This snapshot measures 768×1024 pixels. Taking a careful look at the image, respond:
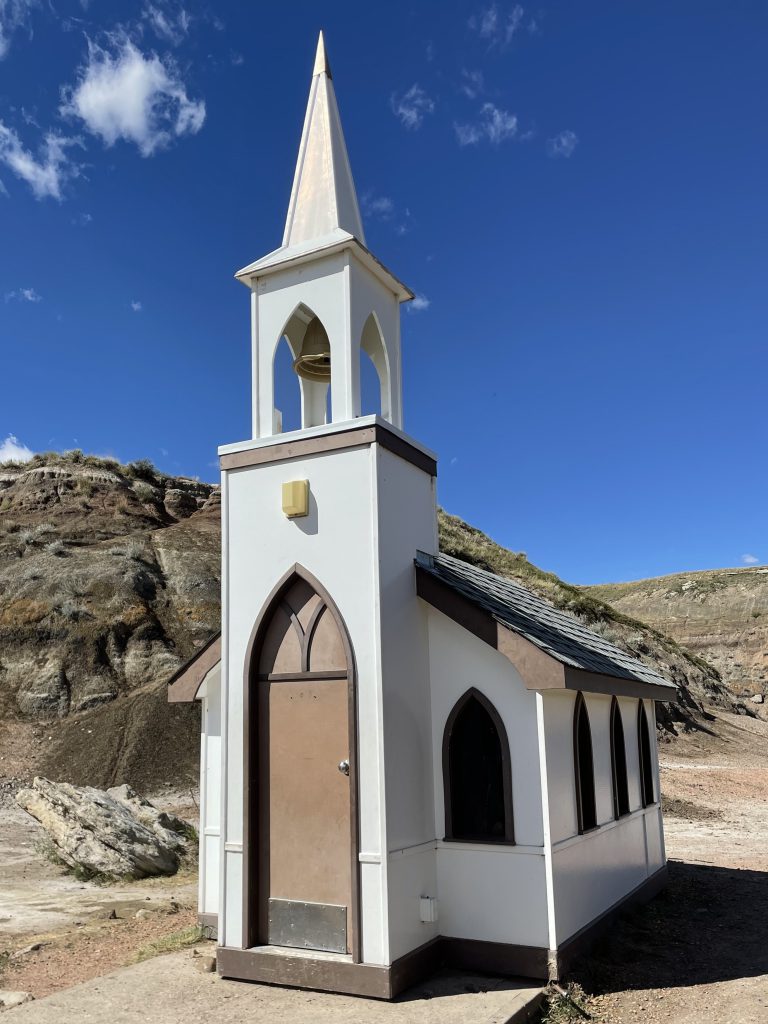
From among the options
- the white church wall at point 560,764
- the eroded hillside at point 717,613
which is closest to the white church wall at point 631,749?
the white church wall at point 560,764

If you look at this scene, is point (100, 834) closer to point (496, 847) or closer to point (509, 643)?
point (496, 847)

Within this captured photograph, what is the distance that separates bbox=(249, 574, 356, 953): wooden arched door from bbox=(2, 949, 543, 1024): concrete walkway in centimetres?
54

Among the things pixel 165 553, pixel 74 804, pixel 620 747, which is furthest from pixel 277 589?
pixel 165 553

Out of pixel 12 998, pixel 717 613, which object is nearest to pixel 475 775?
pixel 12 998

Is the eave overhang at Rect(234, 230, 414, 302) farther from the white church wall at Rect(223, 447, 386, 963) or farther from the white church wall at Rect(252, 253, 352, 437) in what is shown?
the white church wall at Rect(223, 447, 386, 963)

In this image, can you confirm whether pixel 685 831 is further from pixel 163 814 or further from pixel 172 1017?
pixel 172 1017

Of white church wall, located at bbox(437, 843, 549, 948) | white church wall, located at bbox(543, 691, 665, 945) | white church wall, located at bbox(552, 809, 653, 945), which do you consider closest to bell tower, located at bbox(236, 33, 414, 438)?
white church wall, located at bbox(543, 691, 665, 945)

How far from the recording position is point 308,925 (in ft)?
25.7

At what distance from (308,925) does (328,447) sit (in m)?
4.58

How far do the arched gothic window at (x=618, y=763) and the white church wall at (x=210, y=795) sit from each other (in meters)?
4.92

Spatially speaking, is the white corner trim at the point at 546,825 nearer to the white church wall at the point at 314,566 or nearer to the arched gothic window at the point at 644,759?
the white church wall at the point at 314,566

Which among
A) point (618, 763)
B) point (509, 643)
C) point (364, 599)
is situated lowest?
point (618, 763)

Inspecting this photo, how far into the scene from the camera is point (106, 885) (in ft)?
44.9

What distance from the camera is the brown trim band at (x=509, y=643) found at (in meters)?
7.93
